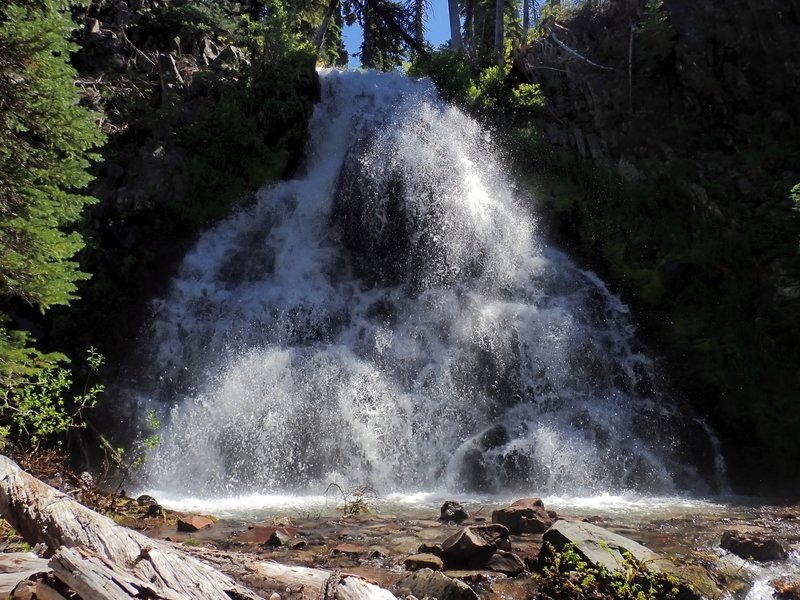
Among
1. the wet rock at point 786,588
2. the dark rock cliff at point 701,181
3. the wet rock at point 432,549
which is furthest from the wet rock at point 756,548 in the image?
the dark rock cliff at point 701,181

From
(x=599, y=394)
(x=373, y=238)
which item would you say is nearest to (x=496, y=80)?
(x=373, y=238)

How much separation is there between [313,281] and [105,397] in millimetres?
5500

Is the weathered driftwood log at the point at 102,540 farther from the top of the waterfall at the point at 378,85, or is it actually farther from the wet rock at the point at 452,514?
the top of the waterfall at the point at 378,85

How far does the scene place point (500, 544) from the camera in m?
6.04

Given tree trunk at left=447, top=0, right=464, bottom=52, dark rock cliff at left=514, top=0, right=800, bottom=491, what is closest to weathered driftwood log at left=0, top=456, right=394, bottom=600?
dark rock cliff at left=514, top=0, right=800, bottom=491

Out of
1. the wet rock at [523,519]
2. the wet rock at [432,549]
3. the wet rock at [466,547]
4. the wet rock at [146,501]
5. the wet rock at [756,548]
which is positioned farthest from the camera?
the wet rock at [146,501]

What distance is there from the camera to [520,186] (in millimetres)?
18438

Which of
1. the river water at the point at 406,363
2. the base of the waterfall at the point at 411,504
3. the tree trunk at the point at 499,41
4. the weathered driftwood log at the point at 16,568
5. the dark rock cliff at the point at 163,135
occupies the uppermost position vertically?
the tree trunk at the point at 499,41

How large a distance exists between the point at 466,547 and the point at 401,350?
770 cm

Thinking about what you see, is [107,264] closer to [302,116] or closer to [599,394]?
[302,116]

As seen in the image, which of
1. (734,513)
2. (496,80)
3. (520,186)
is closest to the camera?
(734,513)

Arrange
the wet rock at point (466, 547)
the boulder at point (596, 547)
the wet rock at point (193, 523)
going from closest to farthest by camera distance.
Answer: the boulder at point (596, 547) < the wet rock at point (466, 547) < the wet rock at point (193, 523)

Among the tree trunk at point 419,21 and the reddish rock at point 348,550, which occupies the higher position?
the tree trunk at point 419,21

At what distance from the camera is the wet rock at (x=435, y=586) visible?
4.65 meters
